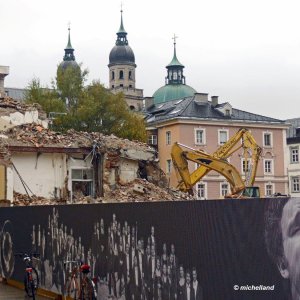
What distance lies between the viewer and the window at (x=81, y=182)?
3222cm

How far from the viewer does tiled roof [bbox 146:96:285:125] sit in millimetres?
73750

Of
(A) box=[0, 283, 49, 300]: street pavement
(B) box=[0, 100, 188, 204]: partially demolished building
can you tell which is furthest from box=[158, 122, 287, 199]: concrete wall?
(A) box=[0, 283, 49, 300]: street pavement

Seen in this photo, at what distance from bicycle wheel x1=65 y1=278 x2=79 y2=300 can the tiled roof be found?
5773 centimetres

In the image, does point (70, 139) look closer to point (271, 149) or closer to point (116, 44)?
point (271, 149)

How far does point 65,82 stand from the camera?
64.4m

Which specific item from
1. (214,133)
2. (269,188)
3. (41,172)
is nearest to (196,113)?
(214,133)

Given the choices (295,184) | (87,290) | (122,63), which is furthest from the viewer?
(122,63)

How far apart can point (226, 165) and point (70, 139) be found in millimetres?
9650

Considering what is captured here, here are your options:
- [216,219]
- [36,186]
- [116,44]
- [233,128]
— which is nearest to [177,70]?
[116,44]

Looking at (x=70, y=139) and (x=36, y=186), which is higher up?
(x=70, y=139)

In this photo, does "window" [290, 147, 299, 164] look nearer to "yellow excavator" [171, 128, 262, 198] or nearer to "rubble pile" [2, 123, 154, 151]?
"yellow excavator" [171, 128, 262, 198]

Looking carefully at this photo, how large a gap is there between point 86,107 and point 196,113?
16777 mm

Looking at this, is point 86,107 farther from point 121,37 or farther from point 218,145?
point 121,37

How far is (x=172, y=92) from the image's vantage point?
11419 centimetres
